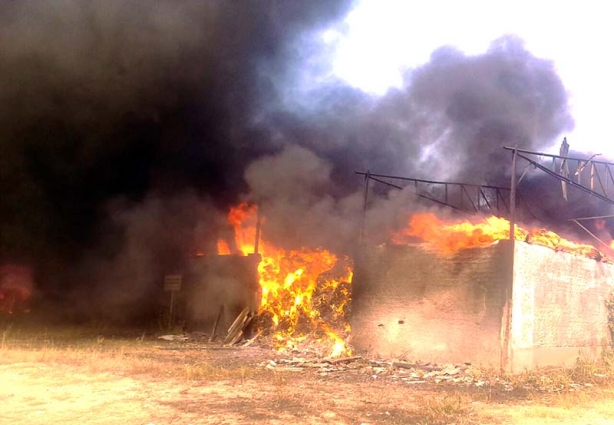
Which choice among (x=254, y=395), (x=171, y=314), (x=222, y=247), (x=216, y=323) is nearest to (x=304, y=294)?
(x=216, y=323)

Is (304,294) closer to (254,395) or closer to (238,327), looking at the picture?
(238,327)

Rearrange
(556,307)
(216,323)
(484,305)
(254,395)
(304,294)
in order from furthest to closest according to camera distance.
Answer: (216,323) → (304,294) → (556,307) → (484,305) → (254,395)

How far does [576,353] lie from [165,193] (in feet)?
56.1

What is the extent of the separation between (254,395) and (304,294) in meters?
9.04

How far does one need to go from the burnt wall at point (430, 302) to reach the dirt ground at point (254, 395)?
1.21 m

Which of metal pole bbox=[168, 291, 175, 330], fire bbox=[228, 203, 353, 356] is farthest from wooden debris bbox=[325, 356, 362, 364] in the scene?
metal pole bbox=[168, 291, 175, 330]

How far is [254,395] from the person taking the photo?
8.18m

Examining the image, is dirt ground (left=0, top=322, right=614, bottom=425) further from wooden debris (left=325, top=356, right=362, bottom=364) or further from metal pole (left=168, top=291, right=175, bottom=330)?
metal pole (left=168, top=291, right=175, bottom=330)

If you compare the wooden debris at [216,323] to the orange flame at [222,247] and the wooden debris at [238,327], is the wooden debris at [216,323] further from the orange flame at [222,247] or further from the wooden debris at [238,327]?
the orange flame at [222,247]

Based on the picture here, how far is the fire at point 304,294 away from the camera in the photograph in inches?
620

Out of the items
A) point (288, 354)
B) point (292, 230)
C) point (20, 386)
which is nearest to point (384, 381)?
point (288, 354)

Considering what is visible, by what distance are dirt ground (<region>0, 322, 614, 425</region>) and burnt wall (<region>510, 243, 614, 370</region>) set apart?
1.20 meters

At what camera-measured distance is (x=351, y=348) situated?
1372cm

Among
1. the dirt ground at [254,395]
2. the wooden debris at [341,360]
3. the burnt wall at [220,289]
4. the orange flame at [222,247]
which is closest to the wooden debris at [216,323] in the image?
the burnt wall at [220,289]
